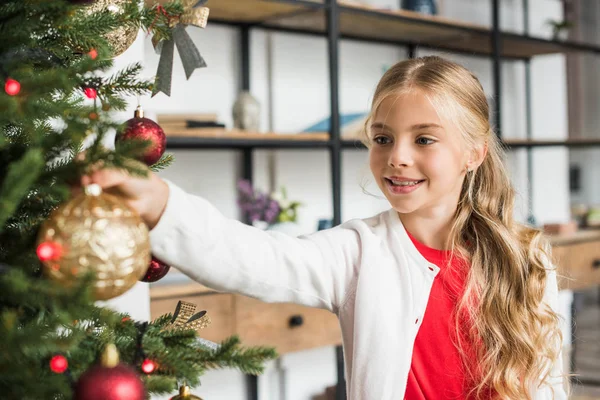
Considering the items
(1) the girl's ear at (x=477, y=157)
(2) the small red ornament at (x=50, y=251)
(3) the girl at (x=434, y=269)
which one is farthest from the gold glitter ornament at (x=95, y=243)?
(1) the girl's ear at (x=477, y=157)

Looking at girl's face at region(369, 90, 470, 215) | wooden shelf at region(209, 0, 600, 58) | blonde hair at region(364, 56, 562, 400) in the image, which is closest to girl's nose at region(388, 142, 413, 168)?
girl's face at region(369, 90, 470, 215)

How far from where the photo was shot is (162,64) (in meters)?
0.88

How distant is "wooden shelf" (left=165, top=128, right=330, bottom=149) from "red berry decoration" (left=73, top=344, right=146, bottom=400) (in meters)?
1.69

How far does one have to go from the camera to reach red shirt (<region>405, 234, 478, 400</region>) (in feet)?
4.12

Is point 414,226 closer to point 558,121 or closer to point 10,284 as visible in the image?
point 10,284

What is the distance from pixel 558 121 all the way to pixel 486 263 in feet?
10.6

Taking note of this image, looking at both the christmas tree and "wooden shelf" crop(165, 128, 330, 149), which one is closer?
the christmas tree

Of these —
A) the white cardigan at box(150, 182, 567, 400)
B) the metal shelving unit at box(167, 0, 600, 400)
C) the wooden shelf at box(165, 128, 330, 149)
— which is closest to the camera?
the white cardigan at box(150, 182, 567, 400)

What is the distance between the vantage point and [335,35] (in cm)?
265

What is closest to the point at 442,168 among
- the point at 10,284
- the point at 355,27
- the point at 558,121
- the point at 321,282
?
the point at 321,282

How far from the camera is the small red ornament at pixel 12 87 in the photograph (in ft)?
1.85

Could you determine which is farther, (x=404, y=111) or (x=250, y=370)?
(x=404, y=111)

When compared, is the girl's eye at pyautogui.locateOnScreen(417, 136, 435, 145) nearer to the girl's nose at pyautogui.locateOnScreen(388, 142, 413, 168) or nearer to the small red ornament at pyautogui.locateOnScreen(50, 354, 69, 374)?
the girl's nose at pyautogui.locateOnScreen(388, 142, 413, 168)

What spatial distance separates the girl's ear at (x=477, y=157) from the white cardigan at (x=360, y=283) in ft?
0.67
